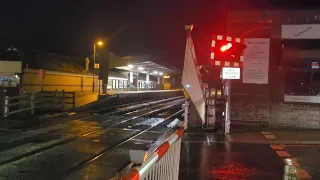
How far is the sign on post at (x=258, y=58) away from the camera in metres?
16.4

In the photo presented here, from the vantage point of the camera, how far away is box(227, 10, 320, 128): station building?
53.3ft

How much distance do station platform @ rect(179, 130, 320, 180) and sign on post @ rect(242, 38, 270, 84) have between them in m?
2.38

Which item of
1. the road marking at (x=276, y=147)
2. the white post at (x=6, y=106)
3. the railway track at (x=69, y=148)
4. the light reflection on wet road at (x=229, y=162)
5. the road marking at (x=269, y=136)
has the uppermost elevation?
the white post at (x=6, y=106)

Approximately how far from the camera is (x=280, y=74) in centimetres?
1642

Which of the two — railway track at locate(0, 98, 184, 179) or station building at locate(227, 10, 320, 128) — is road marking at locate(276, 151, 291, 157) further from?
station building at locate(227, 10, 320, 128)

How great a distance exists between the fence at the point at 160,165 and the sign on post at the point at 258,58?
11231 mm

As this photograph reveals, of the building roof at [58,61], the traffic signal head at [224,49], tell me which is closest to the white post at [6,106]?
the traffic signal head at [224,49]

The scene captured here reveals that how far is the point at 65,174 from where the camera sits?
8.42 metres

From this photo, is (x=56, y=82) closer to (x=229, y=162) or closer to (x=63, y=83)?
(x=63, y=83)

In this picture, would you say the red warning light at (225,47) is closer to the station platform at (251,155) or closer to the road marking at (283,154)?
the station platform at (251,155)

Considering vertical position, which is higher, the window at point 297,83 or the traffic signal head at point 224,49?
the traffic signal head at point 224,49

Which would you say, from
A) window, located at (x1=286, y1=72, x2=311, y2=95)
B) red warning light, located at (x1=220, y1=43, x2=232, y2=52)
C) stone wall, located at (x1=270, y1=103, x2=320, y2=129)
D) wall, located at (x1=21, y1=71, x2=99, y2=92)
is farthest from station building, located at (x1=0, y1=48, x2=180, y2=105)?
window, located at (x1=286, y1=72, x2=311, y2=95)

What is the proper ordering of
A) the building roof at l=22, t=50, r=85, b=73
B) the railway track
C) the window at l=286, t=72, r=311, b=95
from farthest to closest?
the building roof at l=22, t=50, r=85, b=73 < the window at l=286, t=72, r=311, b=95 < the railway track

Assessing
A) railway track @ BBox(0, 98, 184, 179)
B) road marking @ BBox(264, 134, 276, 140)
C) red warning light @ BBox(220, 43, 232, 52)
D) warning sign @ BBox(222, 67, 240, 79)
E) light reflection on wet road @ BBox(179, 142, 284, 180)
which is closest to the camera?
light reflection on wet road @ BBox(179, 142, 284, 180)
